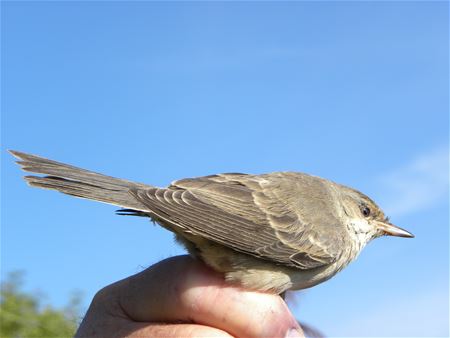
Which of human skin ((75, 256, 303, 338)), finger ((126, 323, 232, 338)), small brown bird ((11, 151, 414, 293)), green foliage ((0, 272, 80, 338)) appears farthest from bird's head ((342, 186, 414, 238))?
green foliage ((0, 272, 80, 338))

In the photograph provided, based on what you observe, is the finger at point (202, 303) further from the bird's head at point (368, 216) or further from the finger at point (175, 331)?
the bird's head at point (368, 216)

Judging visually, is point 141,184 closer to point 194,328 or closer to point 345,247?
point 194,328

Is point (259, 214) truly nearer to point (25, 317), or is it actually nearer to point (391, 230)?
point (391, 230)

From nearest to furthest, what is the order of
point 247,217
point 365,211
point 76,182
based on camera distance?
point 76,182, point 247,217, point 365,211

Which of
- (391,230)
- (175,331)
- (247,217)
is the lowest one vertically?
(175,331)

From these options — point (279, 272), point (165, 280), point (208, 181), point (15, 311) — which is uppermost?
point (15, 311)

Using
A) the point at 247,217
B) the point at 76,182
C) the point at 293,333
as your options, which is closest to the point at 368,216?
the point at 247,217

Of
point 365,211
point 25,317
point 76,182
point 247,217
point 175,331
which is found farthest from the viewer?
point 25,317

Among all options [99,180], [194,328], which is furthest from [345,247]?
[99,180]
